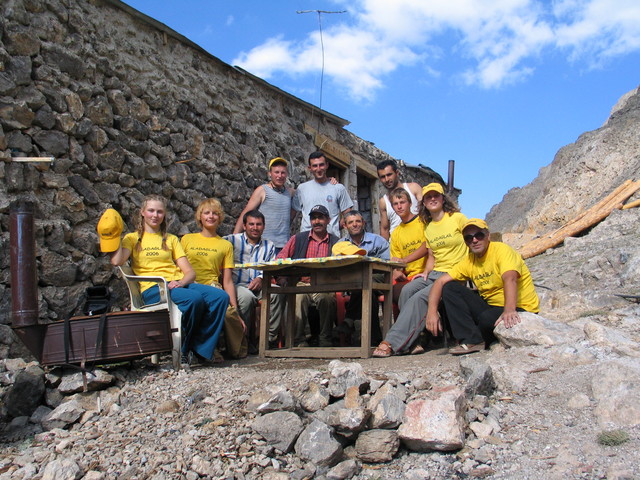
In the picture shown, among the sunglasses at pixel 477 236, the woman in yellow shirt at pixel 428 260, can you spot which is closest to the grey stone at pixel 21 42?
the woman in yellow shirt at pixel 428 260

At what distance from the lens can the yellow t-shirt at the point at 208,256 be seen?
470cm

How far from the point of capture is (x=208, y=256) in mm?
4727

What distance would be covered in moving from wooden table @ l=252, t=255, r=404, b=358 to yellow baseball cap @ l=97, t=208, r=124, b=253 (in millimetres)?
1042

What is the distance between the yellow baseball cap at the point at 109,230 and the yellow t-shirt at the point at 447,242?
238 cm

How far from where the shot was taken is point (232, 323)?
446 cm

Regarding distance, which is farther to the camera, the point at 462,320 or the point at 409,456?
the point at 462,320

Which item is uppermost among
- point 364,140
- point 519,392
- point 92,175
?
point 364,140

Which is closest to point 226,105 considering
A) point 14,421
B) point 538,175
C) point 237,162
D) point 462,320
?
point 237,162

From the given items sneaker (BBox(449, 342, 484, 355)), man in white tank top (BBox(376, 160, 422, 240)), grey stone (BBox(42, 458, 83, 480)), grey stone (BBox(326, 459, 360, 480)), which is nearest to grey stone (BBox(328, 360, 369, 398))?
grey stone (BBox(326, 459, 360, 480))

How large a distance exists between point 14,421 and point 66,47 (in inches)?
125

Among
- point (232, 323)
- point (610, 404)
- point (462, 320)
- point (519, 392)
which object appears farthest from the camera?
point (232, 323)

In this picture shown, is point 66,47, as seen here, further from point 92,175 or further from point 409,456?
point 409,456

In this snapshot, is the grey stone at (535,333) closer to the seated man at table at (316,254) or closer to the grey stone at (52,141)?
the seated man at table at (316,254)

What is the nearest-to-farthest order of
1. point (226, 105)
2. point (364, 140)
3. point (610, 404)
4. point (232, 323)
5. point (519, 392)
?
1. point (610, 404)
2. point (519, 392)
3. point (232, 323)
4. point (226, 105)
5. point (364, 140)
